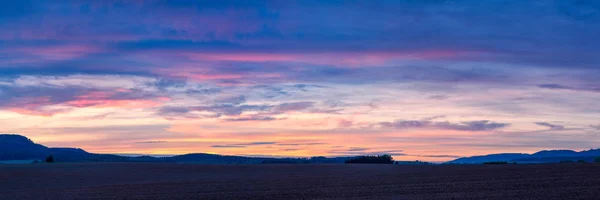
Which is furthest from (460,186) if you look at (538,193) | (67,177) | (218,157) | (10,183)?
(218,157)

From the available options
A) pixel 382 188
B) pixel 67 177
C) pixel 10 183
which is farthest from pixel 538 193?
pixel 67 177

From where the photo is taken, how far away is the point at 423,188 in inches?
1227

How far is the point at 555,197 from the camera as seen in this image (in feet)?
82.0

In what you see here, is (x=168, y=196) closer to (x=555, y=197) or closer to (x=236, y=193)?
(x=236, y=193)

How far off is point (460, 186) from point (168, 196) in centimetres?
1247

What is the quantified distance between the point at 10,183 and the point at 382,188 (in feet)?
89.3

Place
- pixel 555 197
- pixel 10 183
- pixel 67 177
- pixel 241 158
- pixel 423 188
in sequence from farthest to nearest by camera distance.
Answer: pixel 241 158 → pixel 67 177 → pixel 10 183 → pixel 423 188 → pixel 555 197

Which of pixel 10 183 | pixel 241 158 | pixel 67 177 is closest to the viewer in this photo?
pixel 10 183

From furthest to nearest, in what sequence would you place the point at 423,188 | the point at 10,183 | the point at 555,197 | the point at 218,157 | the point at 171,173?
the point at 218,157 < the point at 171,173 < the point at 10,183 < the point at 423,188 < the point at 555,197

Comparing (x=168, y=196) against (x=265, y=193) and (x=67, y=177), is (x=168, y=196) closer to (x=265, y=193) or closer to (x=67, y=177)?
(x=265, y=193)

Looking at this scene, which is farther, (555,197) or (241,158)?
(241,158)

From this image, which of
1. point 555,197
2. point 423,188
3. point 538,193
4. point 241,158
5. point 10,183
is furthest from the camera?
point 241,158

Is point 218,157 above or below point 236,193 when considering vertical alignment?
above

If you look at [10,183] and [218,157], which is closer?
[10,183]
